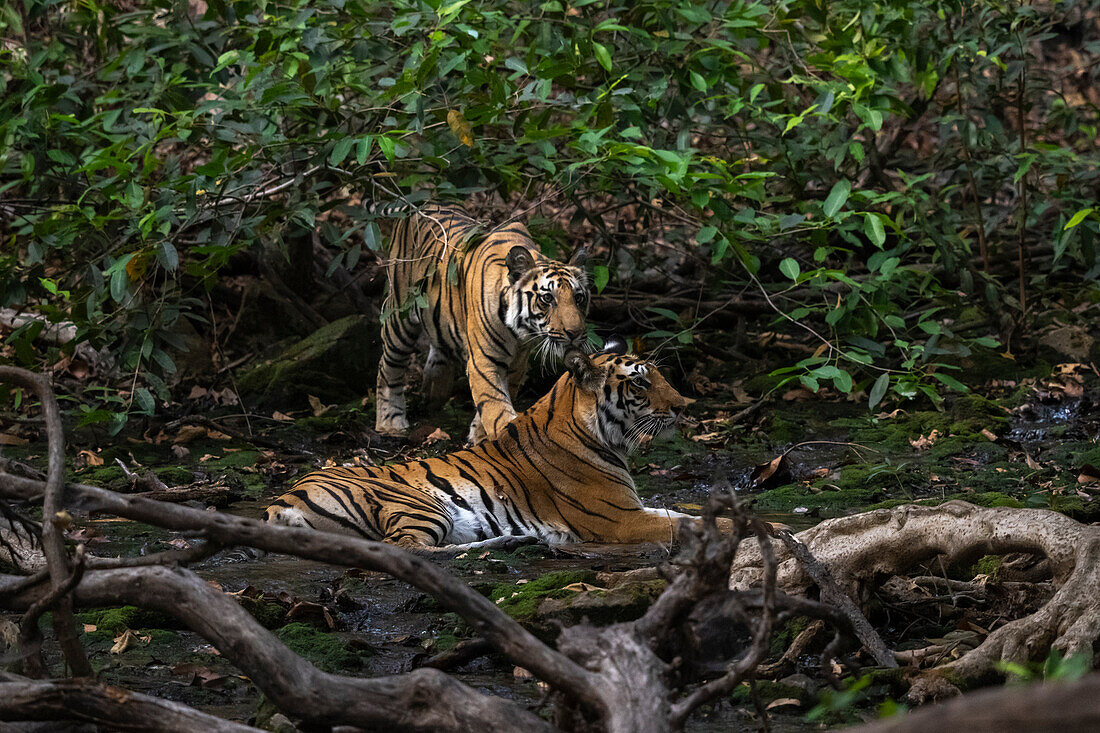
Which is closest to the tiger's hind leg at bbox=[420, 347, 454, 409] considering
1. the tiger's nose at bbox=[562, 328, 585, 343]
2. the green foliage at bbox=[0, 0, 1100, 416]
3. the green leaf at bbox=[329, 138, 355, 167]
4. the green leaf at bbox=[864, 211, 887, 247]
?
the green foliage at bbox=[0, 0, 1100, 416]

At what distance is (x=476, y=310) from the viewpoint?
740 centimetres

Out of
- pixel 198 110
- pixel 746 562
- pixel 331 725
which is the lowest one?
pixel 746 562

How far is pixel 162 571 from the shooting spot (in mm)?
2512

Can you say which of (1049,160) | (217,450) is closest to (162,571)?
(217,450)

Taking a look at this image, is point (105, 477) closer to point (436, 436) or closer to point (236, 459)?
point (236, 459)

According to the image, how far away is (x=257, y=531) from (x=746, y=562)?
183 centimetres

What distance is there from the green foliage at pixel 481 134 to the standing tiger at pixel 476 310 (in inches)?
14.8

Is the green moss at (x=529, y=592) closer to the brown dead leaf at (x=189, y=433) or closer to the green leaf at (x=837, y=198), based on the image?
the green leaf at (x=837, y=198)

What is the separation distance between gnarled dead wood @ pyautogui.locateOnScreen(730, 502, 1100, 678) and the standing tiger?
3367mm

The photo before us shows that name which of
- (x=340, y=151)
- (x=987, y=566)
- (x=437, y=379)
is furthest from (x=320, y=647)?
(x=437, y=379)

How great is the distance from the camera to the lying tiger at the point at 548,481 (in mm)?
5117

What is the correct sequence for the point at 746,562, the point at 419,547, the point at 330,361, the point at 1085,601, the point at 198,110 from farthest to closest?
1. the point at 330,361
2. the point at 198,110
3. the point at 419,547
4. the point at 746,562
5. the point at 1085,601

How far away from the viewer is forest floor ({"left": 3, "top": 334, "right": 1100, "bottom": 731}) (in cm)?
330

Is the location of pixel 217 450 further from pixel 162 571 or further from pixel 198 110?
pixel 162 571
